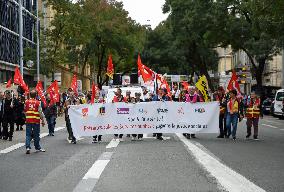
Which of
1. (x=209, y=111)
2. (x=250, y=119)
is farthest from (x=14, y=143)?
(x=250, y=119)

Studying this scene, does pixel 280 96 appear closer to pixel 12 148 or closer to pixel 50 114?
pixel 50 114

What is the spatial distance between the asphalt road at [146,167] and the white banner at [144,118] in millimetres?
1532

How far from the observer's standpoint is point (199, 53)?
6112 centimetres

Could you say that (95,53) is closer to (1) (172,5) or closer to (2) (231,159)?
(1) (172,5)

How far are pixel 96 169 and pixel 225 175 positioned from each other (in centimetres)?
263

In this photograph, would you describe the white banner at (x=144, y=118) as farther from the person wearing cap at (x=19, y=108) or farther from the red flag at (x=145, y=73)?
the person wearing cap at (x=19, y=108)

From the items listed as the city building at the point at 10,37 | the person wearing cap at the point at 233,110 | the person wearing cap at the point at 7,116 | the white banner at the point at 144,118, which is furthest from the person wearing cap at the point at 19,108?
the city building at the point at 10,37

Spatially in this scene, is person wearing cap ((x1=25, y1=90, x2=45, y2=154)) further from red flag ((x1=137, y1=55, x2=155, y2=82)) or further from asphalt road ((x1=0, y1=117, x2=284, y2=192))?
red flag ((x1=137, y1=55, x2=155, y2=82))

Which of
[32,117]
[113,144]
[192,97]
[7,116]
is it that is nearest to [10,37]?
[7,116]

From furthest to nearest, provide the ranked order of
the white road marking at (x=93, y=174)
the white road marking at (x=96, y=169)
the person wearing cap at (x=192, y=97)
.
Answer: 1. the person wearing cap at (x=192, y=97)
2. the white road marking at (x=96, y=169)
3. the white road marking at (x=93, y=174)

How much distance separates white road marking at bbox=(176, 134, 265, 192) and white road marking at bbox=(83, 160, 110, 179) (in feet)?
6.57

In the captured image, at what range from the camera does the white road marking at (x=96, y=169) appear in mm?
11109

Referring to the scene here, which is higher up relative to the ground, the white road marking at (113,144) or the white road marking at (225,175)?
the white road marking at (225,175)

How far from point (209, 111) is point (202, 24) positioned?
26.6 meters
